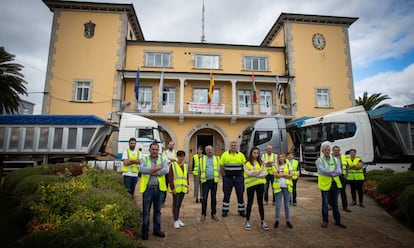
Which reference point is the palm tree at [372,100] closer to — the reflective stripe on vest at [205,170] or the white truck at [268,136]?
the white truck at [268,136]

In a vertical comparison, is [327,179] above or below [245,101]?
below

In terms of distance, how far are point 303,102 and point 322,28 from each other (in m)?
7.65

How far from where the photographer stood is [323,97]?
64.8ft

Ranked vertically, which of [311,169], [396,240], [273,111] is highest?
[273,111]

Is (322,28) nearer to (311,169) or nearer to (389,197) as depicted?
(311,169)

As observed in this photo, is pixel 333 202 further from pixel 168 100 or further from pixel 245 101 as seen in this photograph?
pixel 168 100

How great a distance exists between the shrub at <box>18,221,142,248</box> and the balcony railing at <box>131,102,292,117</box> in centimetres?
1474

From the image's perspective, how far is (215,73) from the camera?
18766 mm

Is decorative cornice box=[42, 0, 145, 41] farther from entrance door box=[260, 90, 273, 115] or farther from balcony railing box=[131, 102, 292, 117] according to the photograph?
entrance door box=[260, 90, 273, 115]

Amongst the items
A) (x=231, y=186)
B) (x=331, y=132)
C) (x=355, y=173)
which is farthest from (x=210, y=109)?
(x=231, y=186)

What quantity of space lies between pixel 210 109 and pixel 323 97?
10361 mm

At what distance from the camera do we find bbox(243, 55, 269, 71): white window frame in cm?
2025

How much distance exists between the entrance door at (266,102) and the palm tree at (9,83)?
18740mm

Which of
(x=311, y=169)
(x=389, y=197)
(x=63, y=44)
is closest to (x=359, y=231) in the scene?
(x=389, y=197)
